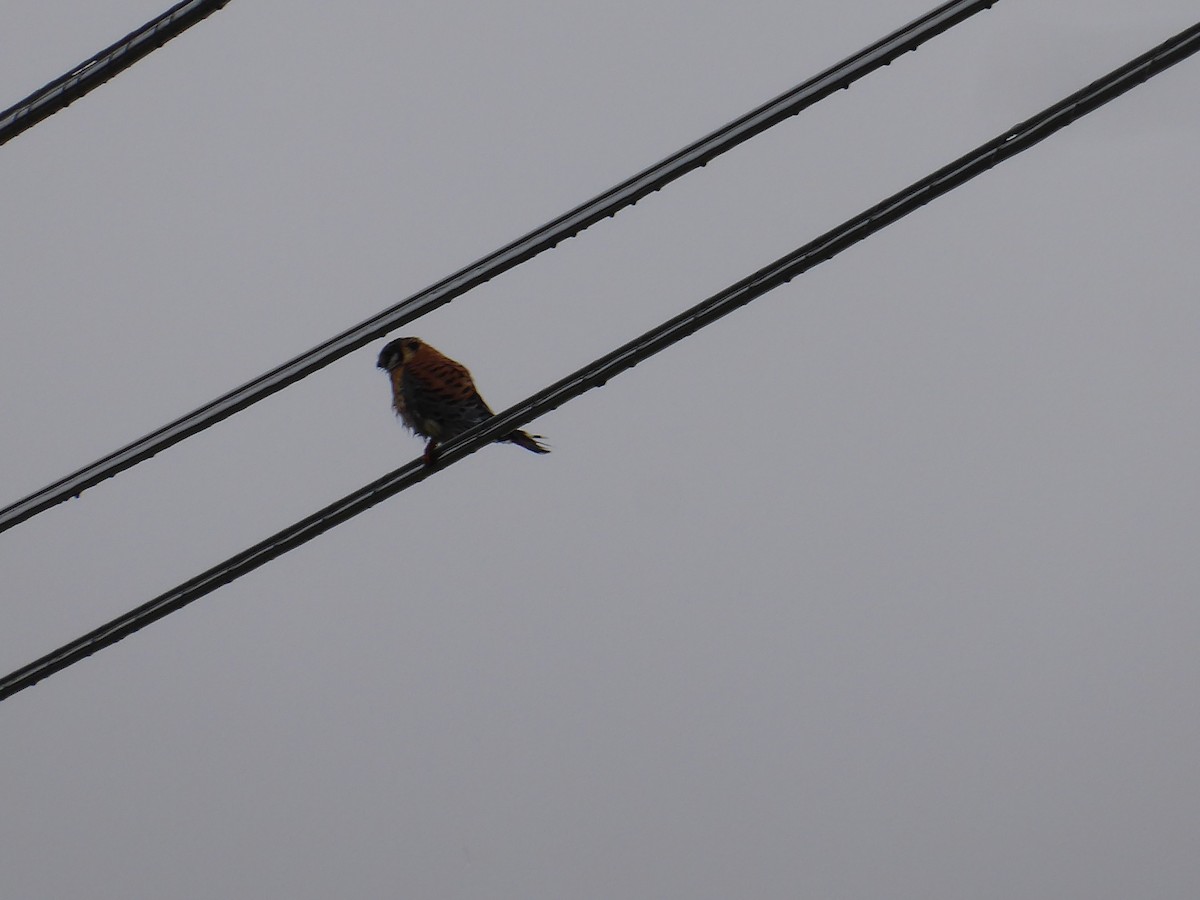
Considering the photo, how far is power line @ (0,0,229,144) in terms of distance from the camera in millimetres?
3506

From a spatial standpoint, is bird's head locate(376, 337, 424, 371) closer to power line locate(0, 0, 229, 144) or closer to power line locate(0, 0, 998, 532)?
power line locate(0, 0, 998, 532)

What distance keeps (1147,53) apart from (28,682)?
3039mm

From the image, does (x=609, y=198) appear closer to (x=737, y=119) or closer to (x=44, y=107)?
(x=737, y=119)

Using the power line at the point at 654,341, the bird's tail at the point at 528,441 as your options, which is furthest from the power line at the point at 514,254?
the bird's tail at the point at 528,441

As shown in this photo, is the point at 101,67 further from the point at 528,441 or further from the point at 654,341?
the point at 528,441

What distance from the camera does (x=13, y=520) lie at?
3.95 m

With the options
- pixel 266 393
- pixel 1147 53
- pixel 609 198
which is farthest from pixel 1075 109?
pixel 266 393

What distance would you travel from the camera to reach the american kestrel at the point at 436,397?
733cm

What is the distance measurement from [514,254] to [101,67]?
1046 millimetres

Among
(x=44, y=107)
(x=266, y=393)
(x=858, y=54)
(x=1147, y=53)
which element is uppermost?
(x=44, y=107)

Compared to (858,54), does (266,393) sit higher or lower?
higher

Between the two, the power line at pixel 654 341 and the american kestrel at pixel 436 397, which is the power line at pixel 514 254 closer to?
the power line at pixel 654 341

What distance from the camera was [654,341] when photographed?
3.59 m

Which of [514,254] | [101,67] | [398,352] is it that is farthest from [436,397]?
[101,67]
